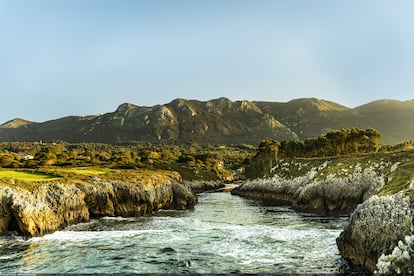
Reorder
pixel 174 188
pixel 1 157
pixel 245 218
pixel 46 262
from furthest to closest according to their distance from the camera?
pixel 1 157
pixel 174 188
pixel 245 218
pixel 46 262

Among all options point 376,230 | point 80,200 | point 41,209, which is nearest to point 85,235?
point 41,209

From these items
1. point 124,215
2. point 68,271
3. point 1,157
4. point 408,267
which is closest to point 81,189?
point 124,215

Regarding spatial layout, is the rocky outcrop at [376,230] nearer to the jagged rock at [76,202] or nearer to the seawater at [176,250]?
the seawater at [176,250]

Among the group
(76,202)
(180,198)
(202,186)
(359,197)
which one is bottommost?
(202,186)

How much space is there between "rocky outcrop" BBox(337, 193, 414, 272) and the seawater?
144 centimetres

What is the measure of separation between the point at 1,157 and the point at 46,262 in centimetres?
9325

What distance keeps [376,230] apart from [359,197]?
2840 cm

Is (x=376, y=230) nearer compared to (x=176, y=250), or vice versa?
(x=376, y=230)

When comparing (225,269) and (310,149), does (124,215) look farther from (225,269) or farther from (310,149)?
(310,149)

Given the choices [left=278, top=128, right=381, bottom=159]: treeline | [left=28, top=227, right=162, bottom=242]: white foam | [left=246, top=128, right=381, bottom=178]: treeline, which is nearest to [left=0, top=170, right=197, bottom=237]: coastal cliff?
[left=28, top=227, right=162, bottom=242]: white foam

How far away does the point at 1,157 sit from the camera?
99688 millimetres

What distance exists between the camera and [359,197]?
141ft

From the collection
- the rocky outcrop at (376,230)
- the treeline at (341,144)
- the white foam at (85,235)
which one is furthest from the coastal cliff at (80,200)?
the treeline at (341,144)

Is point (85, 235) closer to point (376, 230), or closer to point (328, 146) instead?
point (376, 230)
